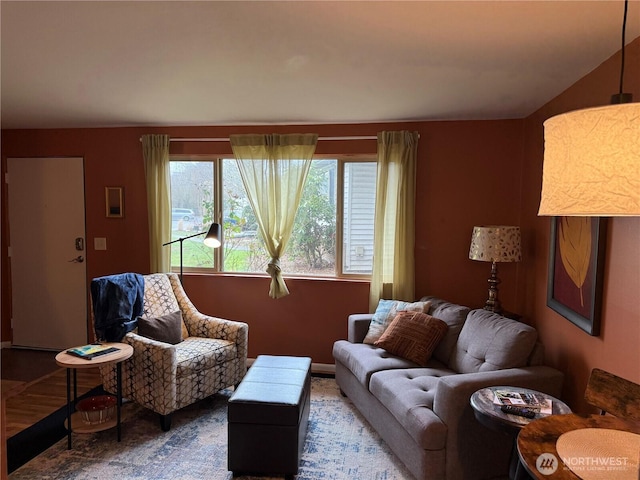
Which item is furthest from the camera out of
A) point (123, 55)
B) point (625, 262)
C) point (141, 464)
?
point (141, 464)

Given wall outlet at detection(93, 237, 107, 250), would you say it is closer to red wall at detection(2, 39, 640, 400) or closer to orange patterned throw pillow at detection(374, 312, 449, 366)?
red wall at detection(2, 39, 640, 400)

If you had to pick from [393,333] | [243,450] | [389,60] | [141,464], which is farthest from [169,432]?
[389,60]

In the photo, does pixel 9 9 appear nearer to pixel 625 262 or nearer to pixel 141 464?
pixel 141 464

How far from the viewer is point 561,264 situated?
2670 mm

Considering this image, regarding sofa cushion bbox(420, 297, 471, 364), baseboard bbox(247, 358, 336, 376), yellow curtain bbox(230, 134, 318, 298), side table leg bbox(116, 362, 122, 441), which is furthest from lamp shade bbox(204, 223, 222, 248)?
sofa cushion bbox(420, 297, 471, 364)

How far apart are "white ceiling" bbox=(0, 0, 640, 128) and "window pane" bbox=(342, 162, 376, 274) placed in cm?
54

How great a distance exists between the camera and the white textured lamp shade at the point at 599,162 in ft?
3.20

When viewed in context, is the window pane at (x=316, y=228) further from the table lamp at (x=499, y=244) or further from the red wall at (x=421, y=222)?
the table lamp at (x=499, y=244)

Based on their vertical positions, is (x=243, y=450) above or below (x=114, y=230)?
below

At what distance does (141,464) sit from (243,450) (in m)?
0.66

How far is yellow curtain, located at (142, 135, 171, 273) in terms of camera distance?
393 centimetres

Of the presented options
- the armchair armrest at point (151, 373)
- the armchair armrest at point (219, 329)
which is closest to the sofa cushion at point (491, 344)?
the armchair armrest at point (219, 329)

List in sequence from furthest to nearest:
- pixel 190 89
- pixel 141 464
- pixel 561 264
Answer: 1. pixel 190 89
2. pixel 561 264
3. pixel 141 464

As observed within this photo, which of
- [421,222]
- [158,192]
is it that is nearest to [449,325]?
[421,222]
